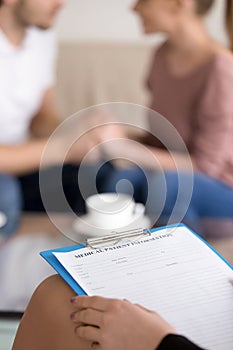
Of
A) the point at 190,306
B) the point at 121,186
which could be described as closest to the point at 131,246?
the point at 190,306

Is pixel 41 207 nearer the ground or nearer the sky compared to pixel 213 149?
nearer the ground

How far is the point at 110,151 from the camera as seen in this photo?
157 centimetres

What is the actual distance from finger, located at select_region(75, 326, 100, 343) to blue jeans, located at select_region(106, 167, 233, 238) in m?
0.80

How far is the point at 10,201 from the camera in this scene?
1557mm

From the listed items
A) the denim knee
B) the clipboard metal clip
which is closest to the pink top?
the denim knee

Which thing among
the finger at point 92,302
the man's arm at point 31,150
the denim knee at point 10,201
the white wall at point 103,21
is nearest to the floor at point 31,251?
the denim knee at point 10,201

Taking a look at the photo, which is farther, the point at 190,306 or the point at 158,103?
the point at 158,103

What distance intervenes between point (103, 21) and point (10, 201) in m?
0.53

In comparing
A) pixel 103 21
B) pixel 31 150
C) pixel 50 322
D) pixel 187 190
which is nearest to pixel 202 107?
pixel 187 190

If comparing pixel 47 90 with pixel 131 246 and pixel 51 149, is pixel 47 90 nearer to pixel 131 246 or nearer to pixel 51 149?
pixel 51 149

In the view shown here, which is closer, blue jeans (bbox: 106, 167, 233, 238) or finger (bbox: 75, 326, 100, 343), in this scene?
finger (bbox: 75, 326, 100, 343)

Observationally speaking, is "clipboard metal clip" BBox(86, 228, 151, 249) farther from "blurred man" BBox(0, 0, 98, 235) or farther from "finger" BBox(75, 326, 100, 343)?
"blurred man" BBox(0, 0, 98, 235)

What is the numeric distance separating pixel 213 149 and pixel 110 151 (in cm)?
27

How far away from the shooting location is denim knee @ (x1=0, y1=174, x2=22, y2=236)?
1547 mm
